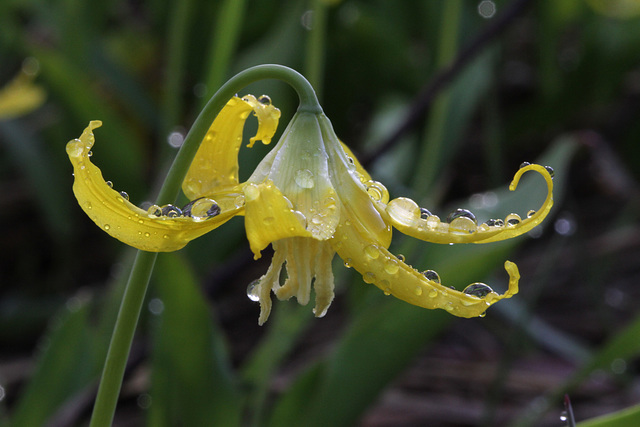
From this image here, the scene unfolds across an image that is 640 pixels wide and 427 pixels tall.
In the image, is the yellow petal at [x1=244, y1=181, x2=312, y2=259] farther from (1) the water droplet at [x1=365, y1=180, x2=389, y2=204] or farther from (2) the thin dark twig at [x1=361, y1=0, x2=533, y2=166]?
(2) the thin dark twig at [x1=361, y1=0, x2=533, y2=166]

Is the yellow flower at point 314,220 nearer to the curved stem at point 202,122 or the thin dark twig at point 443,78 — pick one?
the curved stem at point 202,122

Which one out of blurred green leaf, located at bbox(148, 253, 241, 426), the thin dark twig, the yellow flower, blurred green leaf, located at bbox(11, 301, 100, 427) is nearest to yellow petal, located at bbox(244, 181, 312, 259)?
the yellow flower

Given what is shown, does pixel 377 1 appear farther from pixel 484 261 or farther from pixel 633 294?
pixel 484 261

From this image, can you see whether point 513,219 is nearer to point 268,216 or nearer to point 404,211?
point 404,211

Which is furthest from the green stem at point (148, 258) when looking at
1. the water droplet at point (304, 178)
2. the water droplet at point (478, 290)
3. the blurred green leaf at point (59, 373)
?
the blurred green leaf at point (59, 373)

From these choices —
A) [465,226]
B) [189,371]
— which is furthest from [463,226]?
[189,371]

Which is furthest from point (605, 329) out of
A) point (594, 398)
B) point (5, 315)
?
point (5, 315)
